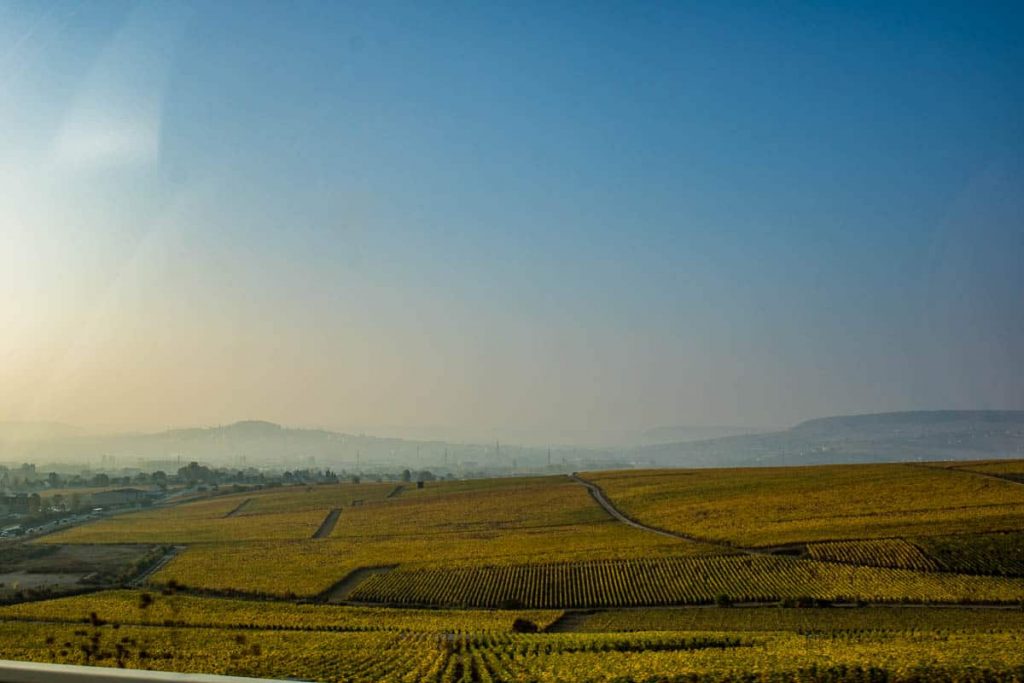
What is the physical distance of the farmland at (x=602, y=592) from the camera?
14562mm

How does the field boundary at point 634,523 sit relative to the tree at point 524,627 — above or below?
above

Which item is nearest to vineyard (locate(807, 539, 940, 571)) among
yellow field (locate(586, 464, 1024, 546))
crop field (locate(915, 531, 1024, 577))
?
crop field (locate(915, 531, 1024, 577))

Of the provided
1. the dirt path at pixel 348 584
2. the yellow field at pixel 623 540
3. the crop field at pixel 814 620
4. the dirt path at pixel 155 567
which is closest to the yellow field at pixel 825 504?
the yellow field at pixel 623 540

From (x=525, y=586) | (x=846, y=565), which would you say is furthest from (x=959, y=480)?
(x=525, y=586)

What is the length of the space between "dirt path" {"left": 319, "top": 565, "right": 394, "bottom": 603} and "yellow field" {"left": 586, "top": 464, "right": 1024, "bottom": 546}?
19.5m

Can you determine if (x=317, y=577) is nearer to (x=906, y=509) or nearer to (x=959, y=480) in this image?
(x=906, y=509)

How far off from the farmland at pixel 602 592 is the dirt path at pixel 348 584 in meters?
0.21

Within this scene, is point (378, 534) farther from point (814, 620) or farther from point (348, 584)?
point (814, 620)

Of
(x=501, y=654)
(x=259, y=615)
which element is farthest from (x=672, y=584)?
(x=501, y=654)

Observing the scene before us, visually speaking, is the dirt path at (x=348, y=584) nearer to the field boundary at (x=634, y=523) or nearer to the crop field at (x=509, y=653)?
the crop field at (x=509, y=653)

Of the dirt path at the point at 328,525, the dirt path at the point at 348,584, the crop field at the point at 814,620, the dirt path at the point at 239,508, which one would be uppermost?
the dirt path at the point at 239,508

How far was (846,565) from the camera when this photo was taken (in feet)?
124

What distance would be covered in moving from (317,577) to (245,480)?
11163cm

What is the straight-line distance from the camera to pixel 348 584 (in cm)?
4209
